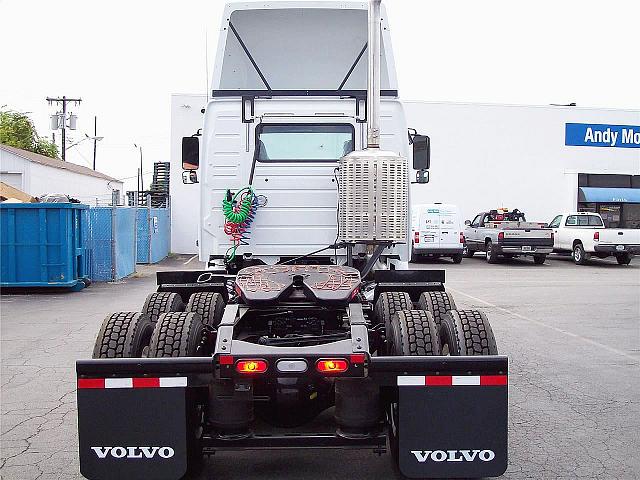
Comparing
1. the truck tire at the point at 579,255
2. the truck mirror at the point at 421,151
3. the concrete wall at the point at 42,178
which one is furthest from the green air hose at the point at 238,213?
the concrete wall at the point at 42,178

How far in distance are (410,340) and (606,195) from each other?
31.7 m

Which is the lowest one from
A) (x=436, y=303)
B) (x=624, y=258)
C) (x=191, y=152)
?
(x=624, y=258)

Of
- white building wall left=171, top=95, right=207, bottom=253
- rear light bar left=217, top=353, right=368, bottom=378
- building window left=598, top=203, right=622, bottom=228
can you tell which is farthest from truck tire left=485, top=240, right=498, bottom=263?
rear light bar left=217, top=353, right=368, bottom=378

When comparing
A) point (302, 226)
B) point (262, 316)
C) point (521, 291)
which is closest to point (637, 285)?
point (521, 291)

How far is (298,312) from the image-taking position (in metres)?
5.19

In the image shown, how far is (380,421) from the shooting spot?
14.8ft

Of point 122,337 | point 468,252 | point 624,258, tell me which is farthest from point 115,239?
point 624,258

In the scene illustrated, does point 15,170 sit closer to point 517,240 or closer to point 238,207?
point 517,240

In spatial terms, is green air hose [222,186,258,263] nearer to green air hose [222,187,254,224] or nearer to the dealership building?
green air hose [222,187,254,224]

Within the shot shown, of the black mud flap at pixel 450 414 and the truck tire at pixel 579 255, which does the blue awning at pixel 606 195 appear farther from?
the black mud flap at pixel 450 414

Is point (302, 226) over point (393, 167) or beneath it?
beneath

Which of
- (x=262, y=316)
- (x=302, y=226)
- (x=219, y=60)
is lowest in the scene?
(x=262, y=316)

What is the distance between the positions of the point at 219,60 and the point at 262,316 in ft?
10.1

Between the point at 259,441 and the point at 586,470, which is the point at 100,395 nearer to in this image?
the point at 259,441
